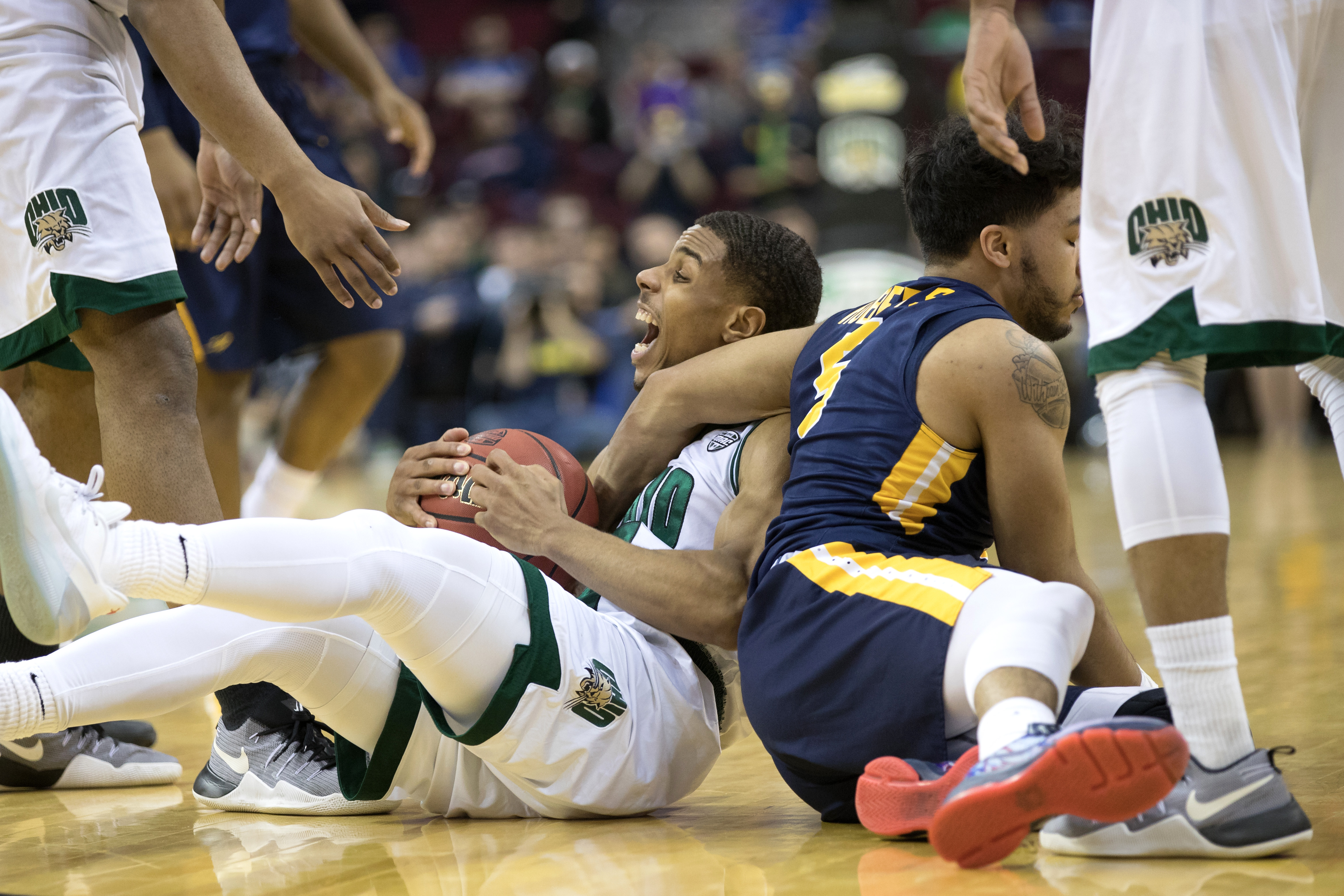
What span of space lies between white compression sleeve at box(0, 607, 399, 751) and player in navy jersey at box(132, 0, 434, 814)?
1.54m

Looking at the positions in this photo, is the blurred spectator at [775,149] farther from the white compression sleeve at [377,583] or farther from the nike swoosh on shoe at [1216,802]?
the nike swoosh on shoe at [1216,802]

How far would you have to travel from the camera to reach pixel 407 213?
45.2 feet

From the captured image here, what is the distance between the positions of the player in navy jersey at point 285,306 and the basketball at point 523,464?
4.06ft

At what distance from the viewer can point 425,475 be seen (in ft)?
8.61

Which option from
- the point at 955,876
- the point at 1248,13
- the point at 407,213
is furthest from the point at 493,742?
the point at 407,213

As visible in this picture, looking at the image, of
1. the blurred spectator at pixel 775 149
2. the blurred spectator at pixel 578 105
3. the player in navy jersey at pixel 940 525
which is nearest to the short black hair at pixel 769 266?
the player in navy jersey at pixel 940 525

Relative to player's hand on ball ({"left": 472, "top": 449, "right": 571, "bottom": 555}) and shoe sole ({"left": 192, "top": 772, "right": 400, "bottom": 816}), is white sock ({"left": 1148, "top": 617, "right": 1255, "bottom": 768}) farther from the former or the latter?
shoe sole ({"left": 192, "top": 772, "right": 400, "bottom": 816})

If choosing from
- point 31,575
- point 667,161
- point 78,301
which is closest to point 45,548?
point 31,575

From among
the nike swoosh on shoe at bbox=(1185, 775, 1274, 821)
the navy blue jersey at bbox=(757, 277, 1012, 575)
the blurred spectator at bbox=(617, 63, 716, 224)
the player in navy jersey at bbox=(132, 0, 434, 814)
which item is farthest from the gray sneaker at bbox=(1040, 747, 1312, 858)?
the blurred spectator at bbox=(617, 63, 716, 224)

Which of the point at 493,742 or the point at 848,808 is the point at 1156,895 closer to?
the point at 848,808

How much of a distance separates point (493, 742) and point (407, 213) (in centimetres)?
1222

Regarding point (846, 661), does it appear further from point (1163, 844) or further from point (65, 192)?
point (65, 192)

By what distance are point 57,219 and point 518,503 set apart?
0.97 metres

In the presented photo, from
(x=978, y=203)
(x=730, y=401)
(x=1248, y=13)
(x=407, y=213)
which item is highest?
(x=1248, y=13)
